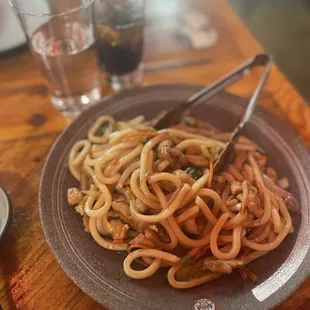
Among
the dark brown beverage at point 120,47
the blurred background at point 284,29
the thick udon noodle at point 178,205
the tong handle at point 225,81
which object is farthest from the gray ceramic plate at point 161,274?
the blurred background at point 284,29

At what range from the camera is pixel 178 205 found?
119cm

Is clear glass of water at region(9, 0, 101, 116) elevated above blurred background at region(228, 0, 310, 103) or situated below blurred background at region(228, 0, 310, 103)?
above

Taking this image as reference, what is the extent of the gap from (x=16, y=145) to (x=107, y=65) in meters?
0.50

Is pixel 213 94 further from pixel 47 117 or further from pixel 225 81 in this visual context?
pixel 47 117

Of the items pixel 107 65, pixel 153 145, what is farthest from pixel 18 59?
pixel 153 145

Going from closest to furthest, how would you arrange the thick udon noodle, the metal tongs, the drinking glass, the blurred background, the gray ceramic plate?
the gray ceramic plate
the thick udon noodle
the metal tongs
the drinking glass
the blurred background

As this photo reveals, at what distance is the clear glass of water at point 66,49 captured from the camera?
1510 millimetres

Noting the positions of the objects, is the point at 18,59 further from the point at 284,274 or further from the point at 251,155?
the point at 284,274

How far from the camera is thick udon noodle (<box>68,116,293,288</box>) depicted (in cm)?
117

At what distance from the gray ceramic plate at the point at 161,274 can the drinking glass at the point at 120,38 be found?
288mm

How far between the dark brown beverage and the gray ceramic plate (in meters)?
0.29

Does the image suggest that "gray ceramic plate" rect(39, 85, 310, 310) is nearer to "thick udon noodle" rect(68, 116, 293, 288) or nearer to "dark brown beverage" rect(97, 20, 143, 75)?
"thick udon noodle" rect(68, 116, 293, 288)

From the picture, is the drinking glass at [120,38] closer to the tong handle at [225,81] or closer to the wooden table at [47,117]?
the wooden table at [47,117]

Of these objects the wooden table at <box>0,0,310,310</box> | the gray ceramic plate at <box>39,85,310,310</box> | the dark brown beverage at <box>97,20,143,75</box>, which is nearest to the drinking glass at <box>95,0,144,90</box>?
the dark brown beverage at <box>97,20,143,75</box>
